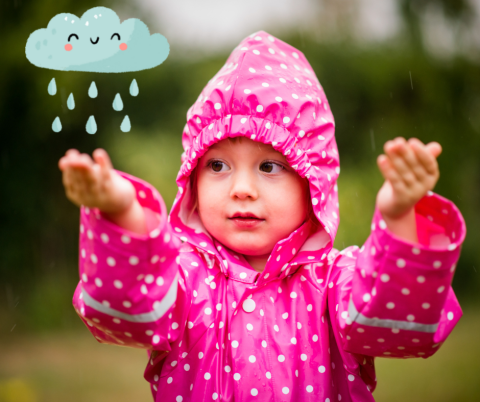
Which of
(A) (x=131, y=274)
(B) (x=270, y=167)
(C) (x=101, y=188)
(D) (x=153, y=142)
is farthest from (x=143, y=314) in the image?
(D) (x=153, y=142)

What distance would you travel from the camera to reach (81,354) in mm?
4203

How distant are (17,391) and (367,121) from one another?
371 cm

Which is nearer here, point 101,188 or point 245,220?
point 101,188

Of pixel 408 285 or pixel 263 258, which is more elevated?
pixel 408 285

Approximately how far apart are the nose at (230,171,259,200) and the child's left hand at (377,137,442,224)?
1.57 feet

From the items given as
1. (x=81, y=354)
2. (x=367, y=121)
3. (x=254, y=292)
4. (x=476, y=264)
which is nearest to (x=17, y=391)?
(x=81, y=354)

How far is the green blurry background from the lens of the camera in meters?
4.14

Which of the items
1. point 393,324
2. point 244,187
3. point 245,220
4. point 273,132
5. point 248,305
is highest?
point 273,132

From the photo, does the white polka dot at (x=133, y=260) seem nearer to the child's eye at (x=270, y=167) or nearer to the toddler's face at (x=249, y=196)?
the toddler's face at (x=249, y=196)

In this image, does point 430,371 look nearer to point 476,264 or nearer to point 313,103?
point 476,264

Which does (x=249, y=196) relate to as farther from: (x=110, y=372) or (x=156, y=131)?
(x=156, y=131)

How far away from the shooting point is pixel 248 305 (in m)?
1.51

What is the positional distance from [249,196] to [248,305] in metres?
0.33

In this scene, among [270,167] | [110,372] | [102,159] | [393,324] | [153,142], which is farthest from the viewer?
[153,142]
